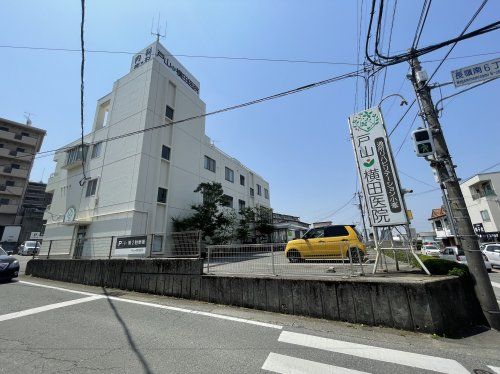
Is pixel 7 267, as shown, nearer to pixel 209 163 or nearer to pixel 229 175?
pixel 209 163

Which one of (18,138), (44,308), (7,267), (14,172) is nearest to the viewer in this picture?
(44,308)

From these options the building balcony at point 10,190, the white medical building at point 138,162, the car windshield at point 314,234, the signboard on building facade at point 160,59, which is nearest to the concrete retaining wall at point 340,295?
the car windshield at point 314,234

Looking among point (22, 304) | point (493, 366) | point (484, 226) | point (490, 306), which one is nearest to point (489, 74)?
point (490, 306)

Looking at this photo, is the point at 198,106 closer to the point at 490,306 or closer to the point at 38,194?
the point at 490,306

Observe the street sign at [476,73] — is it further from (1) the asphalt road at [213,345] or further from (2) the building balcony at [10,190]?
(2) the building balcony at [10,190]

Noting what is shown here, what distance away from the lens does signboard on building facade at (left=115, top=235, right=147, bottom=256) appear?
33.5ft

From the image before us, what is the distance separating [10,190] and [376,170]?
197 ft

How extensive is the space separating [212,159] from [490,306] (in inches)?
921

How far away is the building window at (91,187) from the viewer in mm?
19684

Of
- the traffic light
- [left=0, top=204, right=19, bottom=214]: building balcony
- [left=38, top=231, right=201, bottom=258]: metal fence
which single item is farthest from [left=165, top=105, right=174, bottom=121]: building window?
[left=0, top=204, right=19, bottom=214]: building balcony

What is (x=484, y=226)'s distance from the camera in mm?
30828

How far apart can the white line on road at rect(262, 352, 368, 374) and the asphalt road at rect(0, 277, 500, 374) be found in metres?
0.01

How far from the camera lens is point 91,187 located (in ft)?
65.6

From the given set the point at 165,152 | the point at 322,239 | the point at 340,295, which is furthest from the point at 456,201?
the point at 165,152
